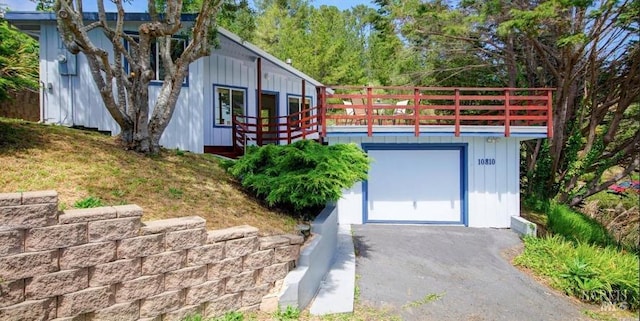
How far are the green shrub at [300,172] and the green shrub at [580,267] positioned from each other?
3.47 meters

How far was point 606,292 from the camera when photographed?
5152 millimetres

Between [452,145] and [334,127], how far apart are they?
9.91 ft

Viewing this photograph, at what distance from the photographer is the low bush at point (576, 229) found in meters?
7.85

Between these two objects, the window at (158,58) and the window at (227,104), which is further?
the window at (227,104)

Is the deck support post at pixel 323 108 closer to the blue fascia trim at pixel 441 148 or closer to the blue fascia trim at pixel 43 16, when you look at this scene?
the blue fascia trim at pixel 441 148

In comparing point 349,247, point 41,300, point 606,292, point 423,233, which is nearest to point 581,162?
point 423,233

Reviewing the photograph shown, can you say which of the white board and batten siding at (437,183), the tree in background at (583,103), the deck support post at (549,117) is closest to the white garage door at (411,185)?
the white board and batten siding at (437,183)

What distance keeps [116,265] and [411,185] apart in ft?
25.1

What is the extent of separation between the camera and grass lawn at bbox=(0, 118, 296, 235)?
4125 mm

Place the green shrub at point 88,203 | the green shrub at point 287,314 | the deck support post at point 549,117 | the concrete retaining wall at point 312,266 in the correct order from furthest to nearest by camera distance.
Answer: the deck support post at point 549,117
the concrete retaining wall at point 312,266
the green shrub at point 287,314
the green shrub at point 88,203

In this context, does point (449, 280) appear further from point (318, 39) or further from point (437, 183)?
point (318, 39)

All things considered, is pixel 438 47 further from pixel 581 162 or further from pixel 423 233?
pixel 423 233

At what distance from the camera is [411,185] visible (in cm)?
968

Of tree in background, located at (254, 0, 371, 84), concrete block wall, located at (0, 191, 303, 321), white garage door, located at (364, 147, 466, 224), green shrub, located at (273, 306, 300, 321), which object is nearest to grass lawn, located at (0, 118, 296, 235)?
concrete block wall, located at (0, 191, 303, 321)
